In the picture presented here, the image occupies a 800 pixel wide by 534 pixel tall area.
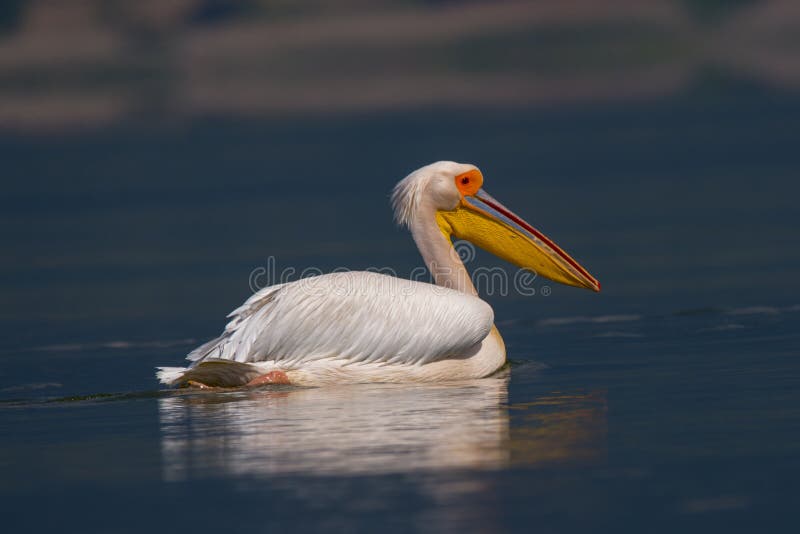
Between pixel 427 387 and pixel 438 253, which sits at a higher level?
pixel 438 253

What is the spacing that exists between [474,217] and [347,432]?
8.85ft

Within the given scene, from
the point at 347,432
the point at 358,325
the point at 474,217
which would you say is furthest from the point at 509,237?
the point at 347,432

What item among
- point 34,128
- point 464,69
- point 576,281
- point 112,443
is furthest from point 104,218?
point 464,69

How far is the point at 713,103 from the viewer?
37.5 metres

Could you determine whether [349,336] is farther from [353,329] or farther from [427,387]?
[427,387]

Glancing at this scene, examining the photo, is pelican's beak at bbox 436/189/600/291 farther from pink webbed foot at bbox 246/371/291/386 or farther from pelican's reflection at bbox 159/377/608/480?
pink webbed foot at bbox 246/371/291/386

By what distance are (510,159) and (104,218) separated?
872 cm

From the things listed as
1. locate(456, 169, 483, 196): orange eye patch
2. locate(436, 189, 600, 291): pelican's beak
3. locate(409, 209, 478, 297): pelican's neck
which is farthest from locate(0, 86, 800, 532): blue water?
locate(456, 169, 483, 196): orange eye patch

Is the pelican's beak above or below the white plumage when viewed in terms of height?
above

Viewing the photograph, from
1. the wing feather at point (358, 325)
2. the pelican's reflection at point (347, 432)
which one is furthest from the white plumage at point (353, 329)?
the pelican's reflection at point (347, 432)

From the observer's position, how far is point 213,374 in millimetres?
8461

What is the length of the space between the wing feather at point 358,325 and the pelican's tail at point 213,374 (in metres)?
0.10

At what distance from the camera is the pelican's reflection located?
21.1 ft

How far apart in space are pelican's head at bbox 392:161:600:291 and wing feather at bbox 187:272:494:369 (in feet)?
3.07
